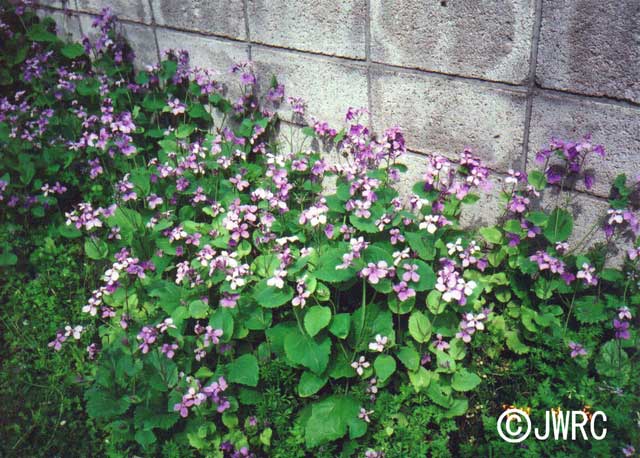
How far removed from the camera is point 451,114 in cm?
290

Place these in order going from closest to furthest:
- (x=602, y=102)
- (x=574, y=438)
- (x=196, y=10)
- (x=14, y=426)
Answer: (x=574, y=438), (x=602, y=102), (x=14, y=426), (x=196, y=10)

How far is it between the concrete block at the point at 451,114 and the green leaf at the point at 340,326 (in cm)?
103

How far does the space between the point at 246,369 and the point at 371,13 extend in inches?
70.5

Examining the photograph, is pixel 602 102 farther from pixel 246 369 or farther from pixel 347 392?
pixel 246 369

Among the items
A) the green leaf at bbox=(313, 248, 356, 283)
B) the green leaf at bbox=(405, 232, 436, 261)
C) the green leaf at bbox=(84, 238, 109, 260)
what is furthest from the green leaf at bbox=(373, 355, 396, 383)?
the green leaf at bbox=(84, 238, 109, 260)

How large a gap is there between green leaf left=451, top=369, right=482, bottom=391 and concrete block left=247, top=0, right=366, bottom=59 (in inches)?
64.5

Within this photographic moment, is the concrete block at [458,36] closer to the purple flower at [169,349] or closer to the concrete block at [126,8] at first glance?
the purple flower at [169,349]

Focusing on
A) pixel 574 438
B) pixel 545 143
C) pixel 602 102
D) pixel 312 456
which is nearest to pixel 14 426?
pixel 312 456

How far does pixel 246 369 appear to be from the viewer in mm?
2543

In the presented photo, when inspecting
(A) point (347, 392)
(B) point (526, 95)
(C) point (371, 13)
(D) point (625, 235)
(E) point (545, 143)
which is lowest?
(A) point (347, 392)

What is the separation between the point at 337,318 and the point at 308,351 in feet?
→ 0.59

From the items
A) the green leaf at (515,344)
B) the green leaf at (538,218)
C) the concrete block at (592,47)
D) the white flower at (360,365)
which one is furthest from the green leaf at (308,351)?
the concrete block at (592,47)

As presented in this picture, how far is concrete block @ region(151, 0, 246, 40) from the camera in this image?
3652 mm

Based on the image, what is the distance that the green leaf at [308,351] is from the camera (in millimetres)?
2451
